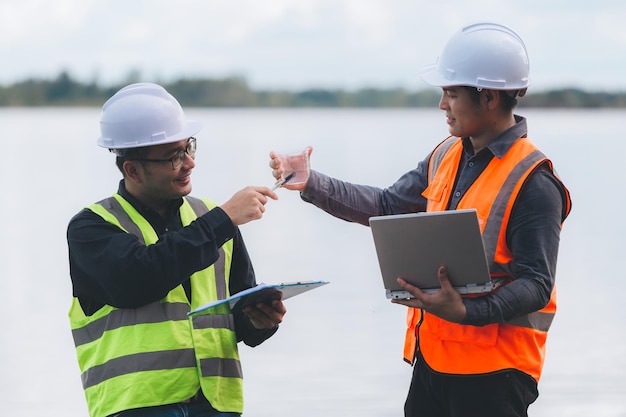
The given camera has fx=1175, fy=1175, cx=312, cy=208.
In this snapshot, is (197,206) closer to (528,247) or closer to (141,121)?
(141,121)

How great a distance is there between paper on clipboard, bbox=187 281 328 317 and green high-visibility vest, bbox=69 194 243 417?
0.07 meters

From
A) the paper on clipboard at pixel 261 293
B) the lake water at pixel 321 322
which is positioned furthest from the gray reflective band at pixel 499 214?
the lake water at pixel 321 322

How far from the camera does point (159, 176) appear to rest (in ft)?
11.6

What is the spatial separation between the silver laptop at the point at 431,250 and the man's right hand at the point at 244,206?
1.12 feet

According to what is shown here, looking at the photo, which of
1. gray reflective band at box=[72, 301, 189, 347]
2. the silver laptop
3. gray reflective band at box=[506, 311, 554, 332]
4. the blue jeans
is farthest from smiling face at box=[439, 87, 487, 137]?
the blue jeans

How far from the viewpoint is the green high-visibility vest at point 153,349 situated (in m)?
3.39

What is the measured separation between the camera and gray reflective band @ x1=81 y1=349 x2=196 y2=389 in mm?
3389

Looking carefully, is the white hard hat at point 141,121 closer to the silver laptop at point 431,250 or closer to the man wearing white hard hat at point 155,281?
the man wearing white hard hat at point 155,281

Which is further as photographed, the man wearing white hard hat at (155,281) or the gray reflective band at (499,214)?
the gray reflective band at (499,214)

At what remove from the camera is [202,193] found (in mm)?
16094

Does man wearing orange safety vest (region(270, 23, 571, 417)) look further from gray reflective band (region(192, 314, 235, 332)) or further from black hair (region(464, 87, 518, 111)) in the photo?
gray reflective band (region(192, 314, 235, 332))

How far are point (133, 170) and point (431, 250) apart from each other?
36.6 inches

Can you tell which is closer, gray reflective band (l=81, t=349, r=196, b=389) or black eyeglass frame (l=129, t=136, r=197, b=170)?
gray reflective band (l=81, t=349, r=196, b=389)

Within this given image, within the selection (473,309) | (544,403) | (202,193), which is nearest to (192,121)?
(473,309)
